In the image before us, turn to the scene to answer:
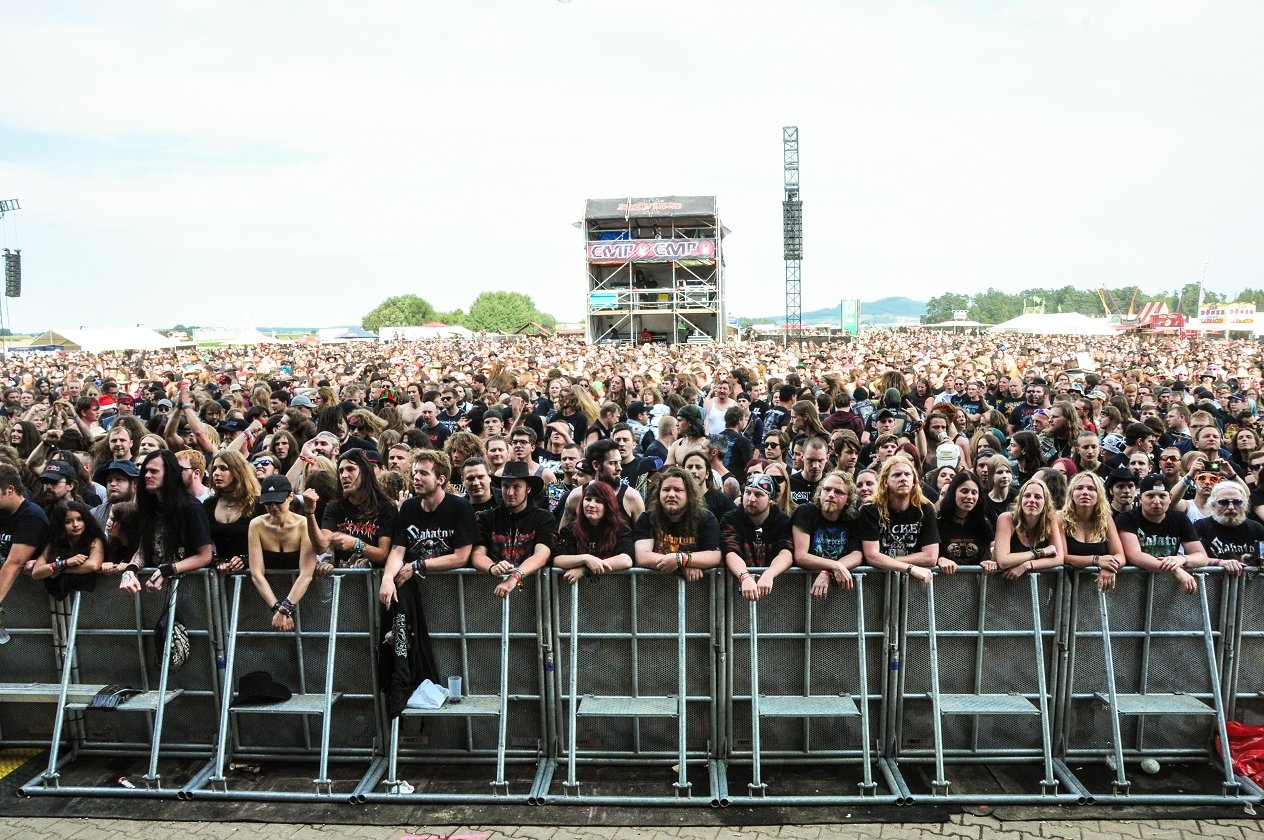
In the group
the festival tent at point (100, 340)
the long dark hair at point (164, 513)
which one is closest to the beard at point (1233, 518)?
the long dark hair at point (164, 513)

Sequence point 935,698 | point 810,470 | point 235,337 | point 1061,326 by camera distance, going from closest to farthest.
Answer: point 935,698
point 810,470
point 1061,326
point 235,337

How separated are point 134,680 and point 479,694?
2.15m

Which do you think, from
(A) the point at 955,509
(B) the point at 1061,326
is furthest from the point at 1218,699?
(B) the point at 1061,326

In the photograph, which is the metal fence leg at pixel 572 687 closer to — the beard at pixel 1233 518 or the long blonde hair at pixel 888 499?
the long blonde hair at pixel 888 499

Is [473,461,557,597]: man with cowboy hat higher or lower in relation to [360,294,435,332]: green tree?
lower

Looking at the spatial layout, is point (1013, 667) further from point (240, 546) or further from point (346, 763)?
point (240, 546)

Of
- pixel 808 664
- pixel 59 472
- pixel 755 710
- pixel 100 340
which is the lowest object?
pixel 755 710

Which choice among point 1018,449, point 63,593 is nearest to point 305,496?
point 63,593

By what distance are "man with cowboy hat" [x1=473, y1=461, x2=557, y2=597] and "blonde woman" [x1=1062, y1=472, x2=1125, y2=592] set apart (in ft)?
10.1

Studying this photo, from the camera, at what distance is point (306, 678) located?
5172mm

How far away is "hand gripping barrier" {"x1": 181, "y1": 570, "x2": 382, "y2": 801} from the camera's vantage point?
5004 mm

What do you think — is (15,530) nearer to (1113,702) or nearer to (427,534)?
(427,534)

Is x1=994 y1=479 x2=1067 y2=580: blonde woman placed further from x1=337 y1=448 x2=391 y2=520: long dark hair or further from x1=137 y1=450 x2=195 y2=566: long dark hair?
x1=137 y1=450 x2=195 y2=566: long dark hair

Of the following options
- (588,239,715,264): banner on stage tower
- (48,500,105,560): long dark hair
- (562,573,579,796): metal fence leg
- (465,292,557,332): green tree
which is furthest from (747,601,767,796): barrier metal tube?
(465,292,557,332): green tree
